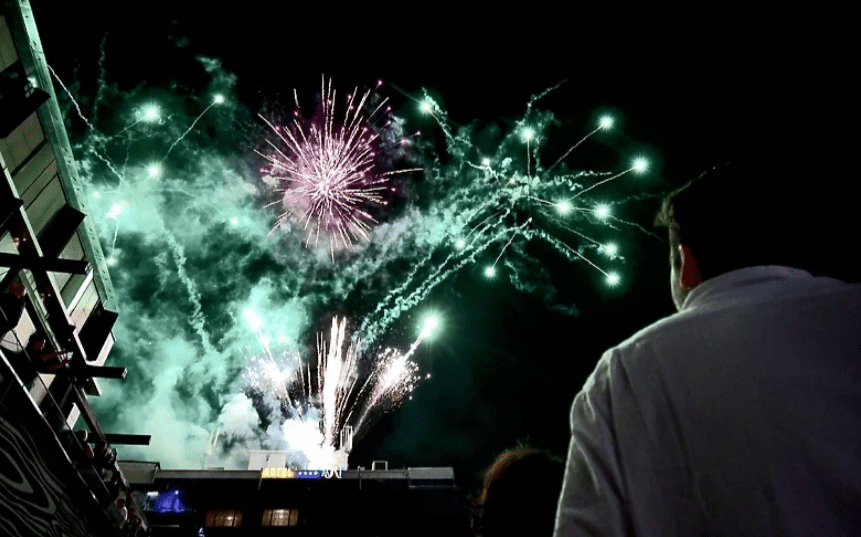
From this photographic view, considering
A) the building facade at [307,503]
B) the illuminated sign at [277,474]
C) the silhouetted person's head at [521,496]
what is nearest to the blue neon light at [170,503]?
the building facade at [307,503]

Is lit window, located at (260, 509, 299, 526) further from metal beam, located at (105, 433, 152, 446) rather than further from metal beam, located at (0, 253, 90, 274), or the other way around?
metal beam, located at (0, 253, 90, 274)

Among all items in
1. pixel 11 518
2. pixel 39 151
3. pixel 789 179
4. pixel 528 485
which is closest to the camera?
pixel 789 179

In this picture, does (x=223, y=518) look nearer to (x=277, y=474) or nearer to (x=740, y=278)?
(x=277, y=474)

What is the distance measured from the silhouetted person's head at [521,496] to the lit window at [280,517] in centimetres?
2935

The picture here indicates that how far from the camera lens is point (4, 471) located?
7254 mm

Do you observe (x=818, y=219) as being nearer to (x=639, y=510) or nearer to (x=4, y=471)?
(x=639, y=510)

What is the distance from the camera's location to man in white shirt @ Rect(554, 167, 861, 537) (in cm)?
92

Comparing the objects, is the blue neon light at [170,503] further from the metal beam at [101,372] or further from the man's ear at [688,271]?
the man's ear at [688,271]

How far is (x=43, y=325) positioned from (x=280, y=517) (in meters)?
22.3

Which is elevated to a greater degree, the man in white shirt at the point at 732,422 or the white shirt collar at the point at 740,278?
the white shirt collar at the point at 740,278

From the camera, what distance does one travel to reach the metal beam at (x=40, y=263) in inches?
352

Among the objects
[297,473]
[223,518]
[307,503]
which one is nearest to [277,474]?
[297,473]

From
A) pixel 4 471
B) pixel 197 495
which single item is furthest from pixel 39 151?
pixel 197 495

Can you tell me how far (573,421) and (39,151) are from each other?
1707 centimetres
